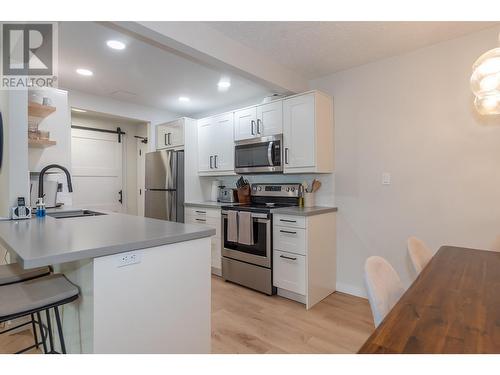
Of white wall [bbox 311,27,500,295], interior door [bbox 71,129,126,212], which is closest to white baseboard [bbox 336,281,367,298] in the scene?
white wall [bbox 311,27,500,295]

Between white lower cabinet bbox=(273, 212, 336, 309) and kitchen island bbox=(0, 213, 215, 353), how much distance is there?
1.34 metres

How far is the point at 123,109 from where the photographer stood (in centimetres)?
416

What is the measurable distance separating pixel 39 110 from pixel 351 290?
366 cm

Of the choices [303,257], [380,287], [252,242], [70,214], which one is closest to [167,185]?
[70,214]

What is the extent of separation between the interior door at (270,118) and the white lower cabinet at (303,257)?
40.4 inches

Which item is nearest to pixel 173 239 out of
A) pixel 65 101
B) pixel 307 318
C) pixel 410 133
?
pixel 307 318

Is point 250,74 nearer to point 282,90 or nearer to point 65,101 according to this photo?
point 282,90

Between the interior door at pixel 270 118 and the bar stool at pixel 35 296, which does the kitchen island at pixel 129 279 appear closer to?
the bar stool at pixel 35 296

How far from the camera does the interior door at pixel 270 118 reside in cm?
321

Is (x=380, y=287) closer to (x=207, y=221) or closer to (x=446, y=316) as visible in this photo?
(x=446, y=316)

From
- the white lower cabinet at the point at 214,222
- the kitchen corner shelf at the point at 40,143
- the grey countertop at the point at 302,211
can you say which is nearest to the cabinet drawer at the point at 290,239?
the grey countertop at the point at 302,211

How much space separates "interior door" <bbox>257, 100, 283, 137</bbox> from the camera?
3209 mm
